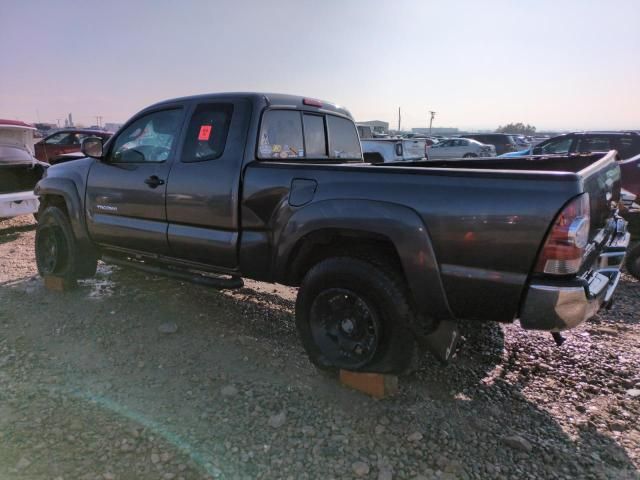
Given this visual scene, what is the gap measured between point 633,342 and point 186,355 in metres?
3.72

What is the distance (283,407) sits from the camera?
2998mm

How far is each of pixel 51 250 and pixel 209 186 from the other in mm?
2630

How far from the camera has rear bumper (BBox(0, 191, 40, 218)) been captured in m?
7.29

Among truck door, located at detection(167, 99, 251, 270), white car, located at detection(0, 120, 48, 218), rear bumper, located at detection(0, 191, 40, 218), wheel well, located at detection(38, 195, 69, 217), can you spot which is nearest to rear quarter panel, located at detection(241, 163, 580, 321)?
truck door, located at detection(167, 99, 251, 270)

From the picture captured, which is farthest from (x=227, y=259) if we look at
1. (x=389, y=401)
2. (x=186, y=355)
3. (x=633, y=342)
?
(x=633, y=342)

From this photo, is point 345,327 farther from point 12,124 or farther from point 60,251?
point 12,124

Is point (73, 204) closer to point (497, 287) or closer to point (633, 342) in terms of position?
point (497, 287)

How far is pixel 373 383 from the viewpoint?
120 inches

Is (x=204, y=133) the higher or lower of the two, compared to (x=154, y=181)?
higher

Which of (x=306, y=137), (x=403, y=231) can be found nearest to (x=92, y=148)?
(x=306, y=137)

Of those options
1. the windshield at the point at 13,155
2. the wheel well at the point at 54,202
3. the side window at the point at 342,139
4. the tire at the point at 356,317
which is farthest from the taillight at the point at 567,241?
the windshield at the point at 13,155

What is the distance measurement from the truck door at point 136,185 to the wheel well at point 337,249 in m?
1.39

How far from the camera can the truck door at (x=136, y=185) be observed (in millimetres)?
4086

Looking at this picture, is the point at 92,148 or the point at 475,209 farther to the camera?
the point at 92,148
